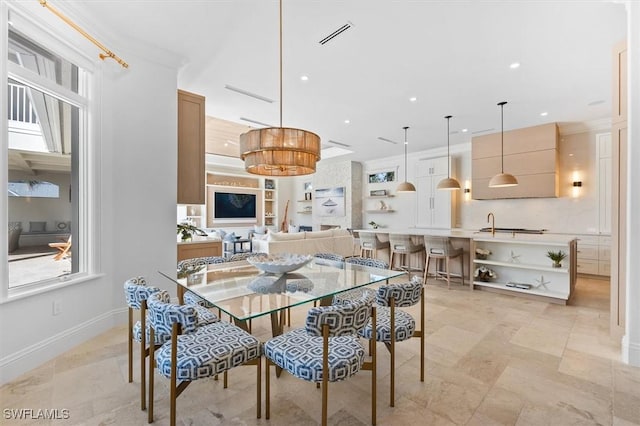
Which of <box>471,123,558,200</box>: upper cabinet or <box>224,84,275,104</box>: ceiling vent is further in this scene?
<box>471,123,558,200</box>: upper cabinet

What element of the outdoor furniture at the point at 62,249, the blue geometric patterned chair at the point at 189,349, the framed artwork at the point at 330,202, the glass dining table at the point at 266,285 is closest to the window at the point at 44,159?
the outdoor furniture at the point at 62,249

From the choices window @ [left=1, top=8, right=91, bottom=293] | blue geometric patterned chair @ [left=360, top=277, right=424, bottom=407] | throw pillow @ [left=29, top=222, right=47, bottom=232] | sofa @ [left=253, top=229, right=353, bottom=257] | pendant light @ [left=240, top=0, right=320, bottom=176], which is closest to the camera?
blue geometric patterned chair @ [left=360, top=277, right=424, bottom=407]

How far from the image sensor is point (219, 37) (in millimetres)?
2934

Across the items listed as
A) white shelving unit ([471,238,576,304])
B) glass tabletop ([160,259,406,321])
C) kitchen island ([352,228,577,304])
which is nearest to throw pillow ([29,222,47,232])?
glass tabletop ([160,259,406,321])

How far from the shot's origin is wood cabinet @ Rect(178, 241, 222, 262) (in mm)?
4113

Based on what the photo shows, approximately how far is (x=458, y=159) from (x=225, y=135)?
5909mm

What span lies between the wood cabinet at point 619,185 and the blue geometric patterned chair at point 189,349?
322cm

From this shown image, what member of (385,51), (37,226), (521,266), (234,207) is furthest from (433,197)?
(37,226)

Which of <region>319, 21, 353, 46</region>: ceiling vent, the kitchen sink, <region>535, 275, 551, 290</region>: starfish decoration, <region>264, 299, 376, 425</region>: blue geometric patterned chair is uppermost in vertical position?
<region>319, 21, 353, 46</region>: ceiling vent

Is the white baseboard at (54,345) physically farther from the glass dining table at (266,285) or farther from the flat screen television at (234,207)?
the flat screen television at (234,207)

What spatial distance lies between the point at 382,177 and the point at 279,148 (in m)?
7.22

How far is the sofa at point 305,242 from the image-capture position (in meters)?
5.84

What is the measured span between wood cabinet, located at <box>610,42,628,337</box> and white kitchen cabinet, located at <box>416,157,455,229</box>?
4601mm

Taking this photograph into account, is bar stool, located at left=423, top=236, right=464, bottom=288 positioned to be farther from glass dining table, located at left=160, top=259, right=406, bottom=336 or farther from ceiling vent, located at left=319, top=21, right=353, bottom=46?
ceiling vent, located at left=319, top=21, right=353, bottom=46
